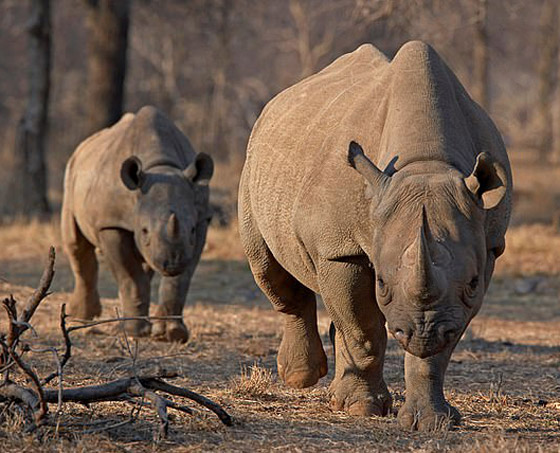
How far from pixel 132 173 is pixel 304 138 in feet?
9.26

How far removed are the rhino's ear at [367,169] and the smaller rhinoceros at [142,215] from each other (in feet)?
11.2

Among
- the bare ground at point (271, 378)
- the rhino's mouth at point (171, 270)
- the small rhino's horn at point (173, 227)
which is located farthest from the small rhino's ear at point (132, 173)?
the bare ground at point (271, 378)

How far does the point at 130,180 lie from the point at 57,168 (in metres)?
18.9

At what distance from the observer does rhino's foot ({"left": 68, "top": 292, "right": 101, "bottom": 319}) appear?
31.2ft

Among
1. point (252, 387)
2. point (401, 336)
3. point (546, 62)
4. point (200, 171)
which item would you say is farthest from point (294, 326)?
point (546, 62)

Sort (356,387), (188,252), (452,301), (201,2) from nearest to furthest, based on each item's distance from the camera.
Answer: (452,301), (356,387), (188,252), (201,2)

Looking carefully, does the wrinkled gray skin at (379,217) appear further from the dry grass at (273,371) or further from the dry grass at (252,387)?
the dry grass at (252,387)

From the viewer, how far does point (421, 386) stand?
4883 mm

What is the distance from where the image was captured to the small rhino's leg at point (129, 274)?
28.0 feet

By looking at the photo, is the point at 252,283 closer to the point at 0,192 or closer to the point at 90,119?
the point at 90,119

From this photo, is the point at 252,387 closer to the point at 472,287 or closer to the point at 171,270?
the point at 472,287

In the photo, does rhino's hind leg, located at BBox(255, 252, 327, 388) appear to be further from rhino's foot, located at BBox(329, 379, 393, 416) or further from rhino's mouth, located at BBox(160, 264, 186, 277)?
rhino's mouth, located at BBox(160, 264, 186, 277)

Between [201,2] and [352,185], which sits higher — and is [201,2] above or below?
above

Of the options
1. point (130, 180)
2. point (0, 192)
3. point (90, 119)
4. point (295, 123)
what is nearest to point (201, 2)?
point (0, 192)
